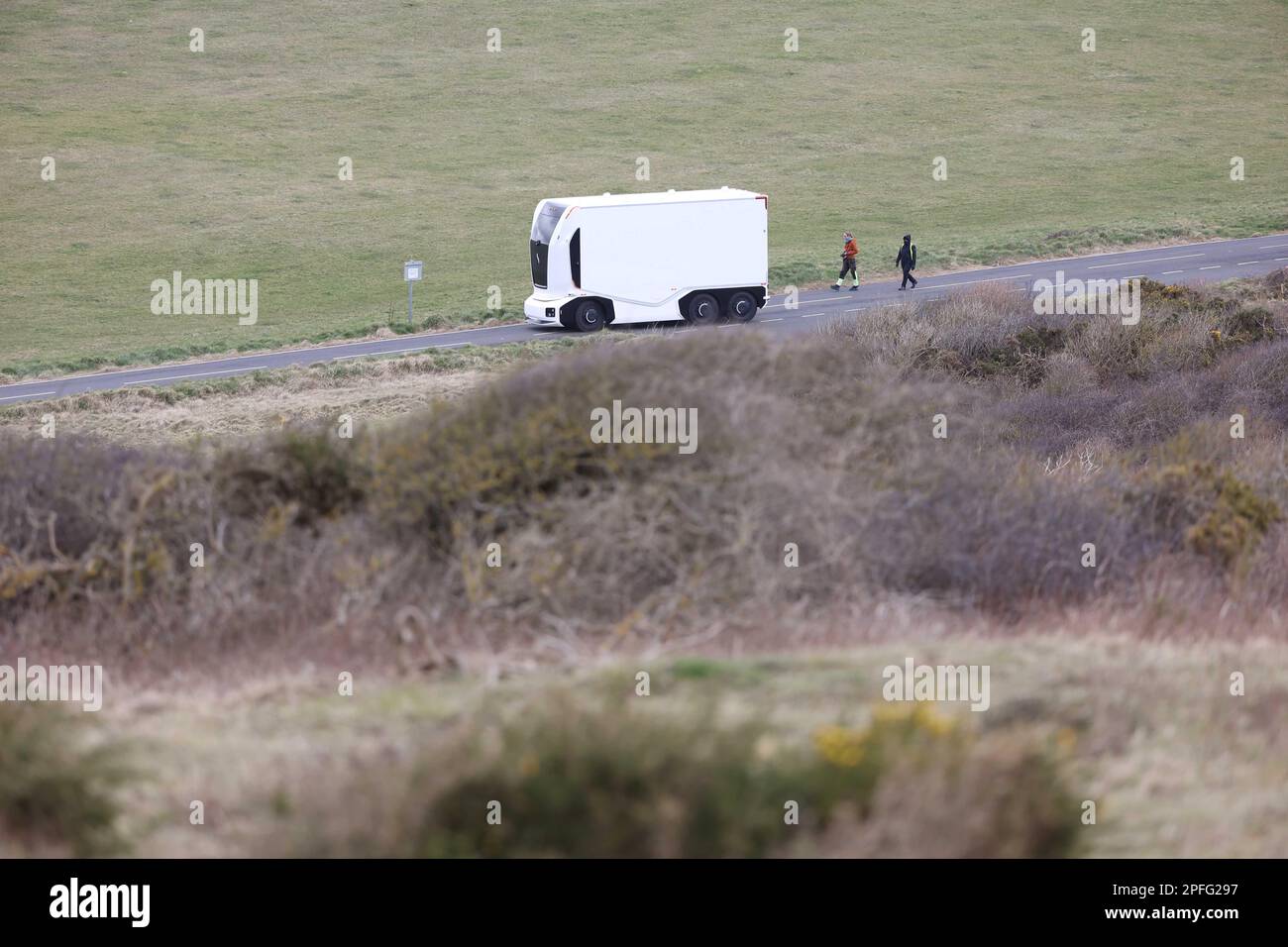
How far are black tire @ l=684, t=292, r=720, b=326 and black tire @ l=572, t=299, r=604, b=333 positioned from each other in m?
1.93

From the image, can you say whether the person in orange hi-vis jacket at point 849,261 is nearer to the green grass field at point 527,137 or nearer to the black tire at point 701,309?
the green grass field at point 527,137

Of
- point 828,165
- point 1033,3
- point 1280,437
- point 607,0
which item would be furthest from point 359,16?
point 1280,437

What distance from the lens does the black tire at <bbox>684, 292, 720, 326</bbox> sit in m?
28.2

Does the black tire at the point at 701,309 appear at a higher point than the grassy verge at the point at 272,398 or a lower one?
higher

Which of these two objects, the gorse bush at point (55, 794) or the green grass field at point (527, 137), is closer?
the gorse bush at point (55, 794)

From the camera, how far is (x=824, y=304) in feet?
103

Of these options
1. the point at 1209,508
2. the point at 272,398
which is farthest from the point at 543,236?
the point at 1209,508

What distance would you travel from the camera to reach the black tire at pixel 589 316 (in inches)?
1096

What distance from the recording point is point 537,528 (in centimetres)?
832

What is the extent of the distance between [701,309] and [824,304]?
14.5ft

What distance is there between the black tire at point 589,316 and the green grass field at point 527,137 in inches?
176

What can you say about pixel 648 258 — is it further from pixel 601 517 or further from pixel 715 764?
pixel 715 764

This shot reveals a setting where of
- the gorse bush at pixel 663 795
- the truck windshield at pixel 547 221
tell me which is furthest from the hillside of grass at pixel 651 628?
the truck windshield at pixel 547 221

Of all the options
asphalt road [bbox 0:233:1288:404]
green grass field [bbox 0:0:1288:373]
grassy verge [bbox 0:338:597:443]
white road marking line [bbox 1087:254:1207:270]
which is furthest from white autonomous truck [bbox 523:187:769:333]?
white road marking line [bbox 1087:254:1207:270]
